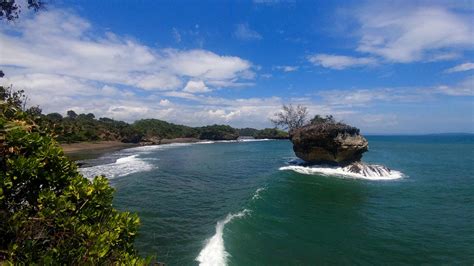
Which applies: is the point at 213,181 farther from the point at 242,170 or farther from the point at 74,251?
the point at 74,251

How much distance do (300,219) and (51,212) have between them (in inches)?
589

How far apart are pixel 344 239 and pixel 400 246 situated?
2645 millimetres

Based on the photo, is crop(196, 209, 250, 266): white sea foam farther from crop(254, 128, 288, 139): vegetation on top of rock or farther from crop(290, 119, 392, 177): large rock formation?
crop(254, 128, 288, 139): vegetation on top of rock

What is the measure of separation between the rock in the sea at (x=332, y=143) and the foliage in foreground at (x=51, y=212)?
1323 inches

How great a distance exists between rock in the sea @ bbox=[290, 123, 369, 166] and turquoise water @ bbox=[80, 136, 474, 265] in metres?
5.90

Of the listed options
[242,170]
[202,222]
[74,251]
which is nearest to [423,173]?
[242,170]

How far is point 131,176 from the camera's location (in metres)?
31.3

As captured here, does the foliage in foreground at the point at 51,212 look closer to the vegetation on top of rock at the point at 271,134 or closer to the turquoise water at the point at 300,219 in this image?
the turquoise water at the point at 300,219

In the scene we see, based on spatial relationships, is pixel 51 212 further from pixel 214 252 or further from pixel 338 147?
pixel 338 147

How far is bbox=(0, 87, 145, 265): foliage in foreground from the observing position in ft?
14.8

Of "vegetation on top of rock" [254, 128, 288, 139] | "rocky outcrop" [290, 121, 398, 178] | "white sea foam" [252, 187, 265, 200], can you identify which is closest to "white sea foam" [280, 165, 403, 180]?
"rocky outcrop" [290, 121, 398, 178]

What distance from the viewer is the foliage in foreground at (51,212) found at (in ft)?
14.8

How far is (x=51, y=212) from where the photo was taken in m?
4.93

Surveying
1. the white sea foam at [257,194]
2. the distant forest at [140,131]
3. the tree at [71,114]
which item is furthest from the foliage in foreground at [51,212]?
the tree at [71,114]
